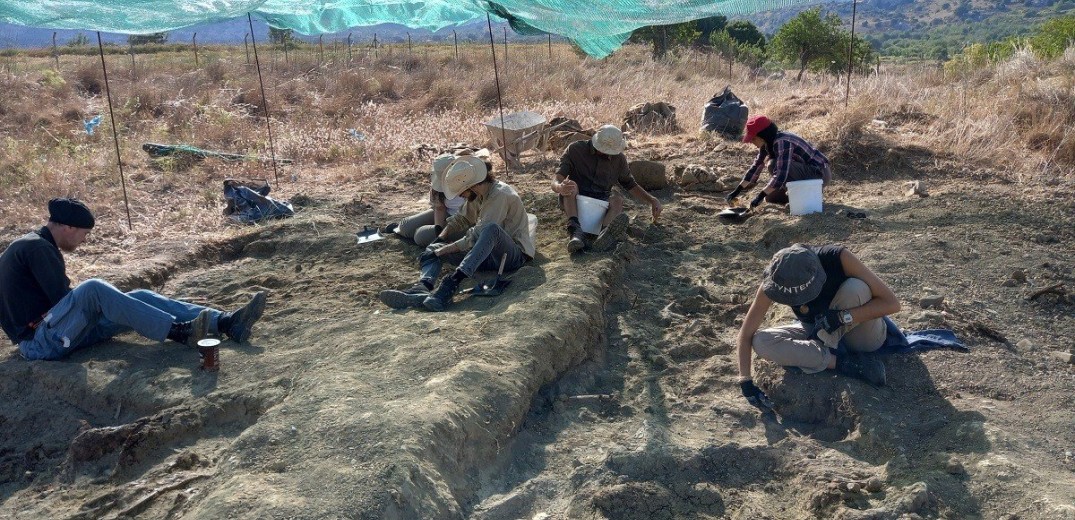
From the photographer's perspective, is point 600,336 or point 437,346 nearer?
point 437,346

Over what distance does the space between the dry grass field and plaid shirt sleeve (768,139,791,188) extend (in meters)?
0.29

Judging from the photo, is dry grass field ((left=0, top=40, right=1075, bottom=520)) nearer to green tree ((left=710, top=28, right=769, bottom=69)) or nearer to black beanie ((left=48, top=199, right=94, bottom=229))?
black beanie ((left=48, top=199, right=94, bottom=229))

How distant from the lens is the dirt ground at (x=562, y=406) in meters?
3.52

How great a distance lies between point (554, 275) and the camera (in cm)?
578

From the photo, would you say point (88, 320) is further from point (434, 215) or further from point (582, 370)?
point (582, 370)

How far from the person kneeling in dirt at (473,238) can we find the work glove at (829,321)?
→ 7.26 ft

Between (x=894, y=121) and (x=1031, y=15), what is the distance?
51.5m

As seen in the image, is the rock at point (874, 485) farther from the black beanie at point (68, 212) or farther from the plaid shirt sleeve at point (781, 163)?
the black beanie at point (68, 212)

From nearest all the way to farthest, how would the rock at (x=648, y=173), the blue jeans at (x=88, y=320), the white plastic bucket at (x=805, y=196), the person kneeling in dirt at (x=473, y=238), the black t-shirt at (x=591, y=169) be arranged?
the blue jeans at (x=88, y=320)
the person kneeling in dirt at (x=473, y=238)
the black t-shirt at (x=591, y=169)
the white plastic bucket at (x=805, y=196)
the rock at (x=648, y=173)

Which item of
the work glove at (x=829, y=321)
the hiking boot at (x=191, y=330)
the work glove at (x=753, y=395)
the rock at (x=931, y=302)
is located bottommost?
the work glove at (x=753, y=395)

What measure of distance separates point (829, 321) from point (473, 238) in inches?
97.7

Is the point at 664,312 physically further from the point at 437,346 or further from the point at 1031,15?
the point at 1031,15

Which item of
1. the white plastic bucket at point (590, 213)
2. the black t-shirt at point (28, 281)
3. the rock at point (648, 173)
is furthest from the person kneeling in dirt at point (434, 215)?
the black t-shirt at point (28, 281)

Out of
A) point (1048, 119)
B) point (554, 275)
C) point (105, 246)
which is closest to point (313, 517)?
point (554, 275)
